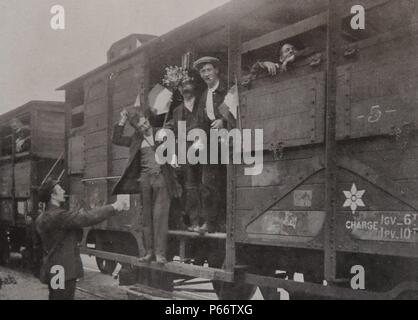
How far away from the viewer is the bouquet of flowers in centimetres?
652

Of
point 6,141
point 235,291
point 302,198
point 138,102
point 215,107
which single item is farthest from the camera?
point 6,141

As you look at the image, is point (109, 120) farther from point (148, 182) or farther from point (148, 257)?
Result: point (148, 257)

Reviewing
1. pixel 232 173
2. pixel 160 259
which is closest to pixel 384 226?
pixel 232 173

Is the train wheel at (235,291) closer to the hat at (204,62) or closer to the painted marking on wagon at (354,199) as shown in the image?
the painted marking on wagon at (354,199)

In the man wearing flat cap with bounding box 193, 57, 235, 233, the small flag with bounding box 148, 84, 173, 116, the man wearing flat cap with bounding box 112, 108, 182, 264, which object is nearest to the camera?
the man wearing flat cap with bounding box 193, 57, 235, 233

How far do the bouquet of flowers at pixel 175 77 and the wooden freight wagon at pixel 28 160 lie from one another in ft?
14.7

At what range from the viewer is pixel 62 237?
5.01 m

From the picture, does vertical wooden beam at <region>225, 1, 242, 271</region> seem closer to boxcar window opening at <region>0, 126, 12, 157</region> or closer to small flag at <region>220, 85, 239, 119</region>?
small flag at <region>220, 85, 239, 119</region>

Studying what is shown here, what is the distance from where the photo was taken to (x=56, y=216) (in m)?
4.93

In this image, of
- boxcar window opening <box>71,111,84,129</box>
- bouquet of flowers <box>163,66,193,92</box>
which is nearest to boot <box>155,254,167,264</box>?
bouquet of flowers <box>163,66,193,92</box>

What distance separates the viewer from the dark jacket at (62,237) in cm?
495

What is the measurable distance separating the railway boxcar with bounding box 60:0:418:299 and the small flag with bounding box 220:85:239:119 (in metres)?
0.08

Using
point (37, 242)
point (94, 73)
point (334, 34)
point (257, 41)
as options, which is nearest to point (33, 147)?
point (37, 242)

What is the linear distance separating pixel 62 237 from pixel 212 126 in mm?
2018
